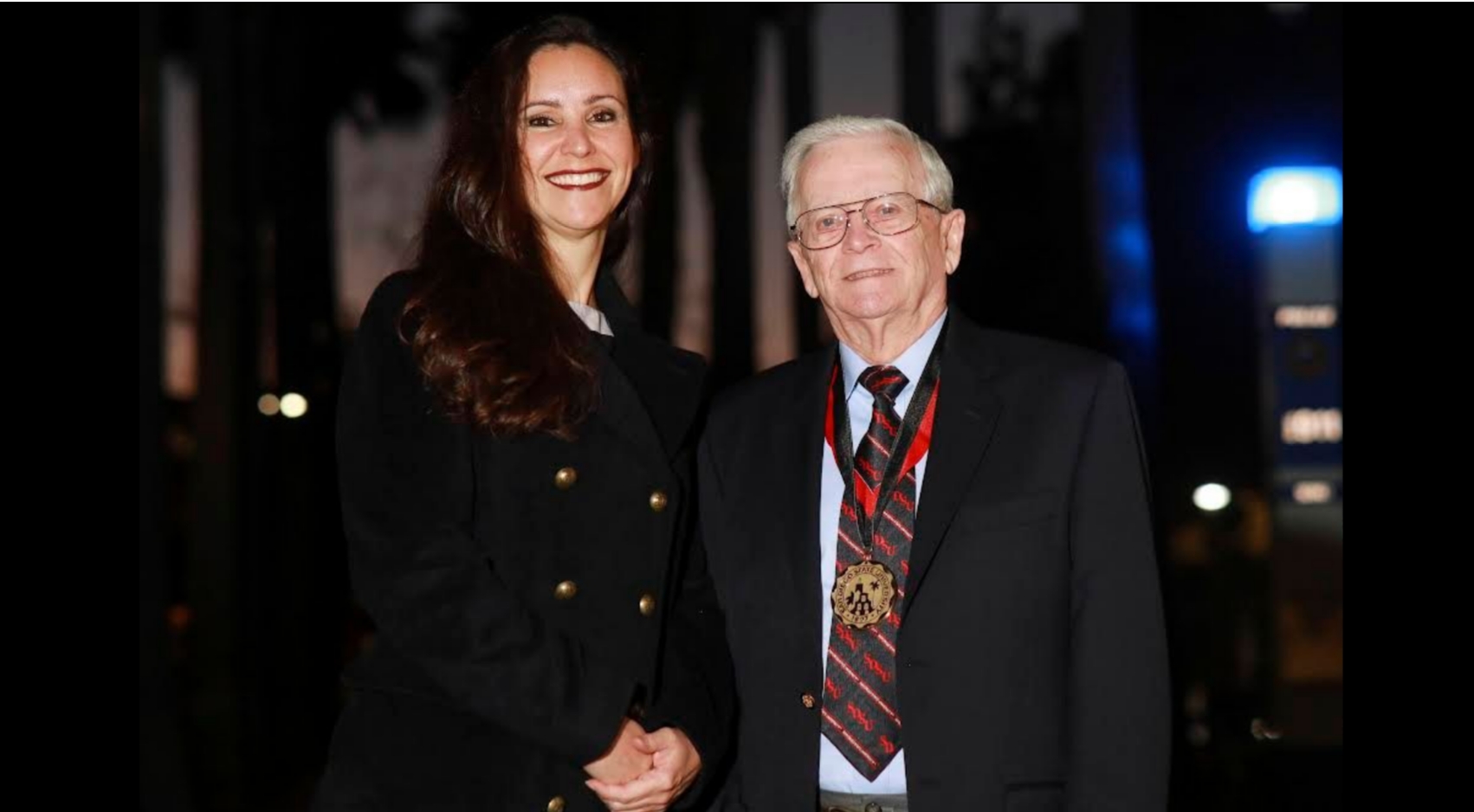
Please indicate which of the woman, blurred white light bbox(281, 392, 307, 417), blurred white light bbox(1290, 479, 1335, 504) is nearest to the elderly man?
the woman

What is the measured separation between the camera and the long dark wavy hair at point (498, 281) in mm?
2082

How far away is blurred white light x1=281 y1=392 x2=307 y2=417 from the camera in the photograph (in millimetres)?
6156

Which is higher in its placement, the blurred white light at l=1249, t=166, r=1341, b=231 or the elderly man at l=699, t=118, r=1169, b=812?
the blurred white light at l=1249, t=166, r=1341, b=231

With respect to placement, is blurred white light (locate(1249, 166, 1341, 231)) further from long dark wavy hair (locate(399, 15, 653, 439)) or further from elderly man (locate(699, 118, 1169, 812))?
long dark wavy hair (locate(399, 15, 653, 439))

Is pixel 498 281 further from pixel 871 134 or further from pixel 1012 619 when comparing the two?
pixel 1012 619

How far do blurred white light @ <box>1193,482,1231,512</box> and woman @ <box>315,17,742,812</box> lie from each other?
3969 mm

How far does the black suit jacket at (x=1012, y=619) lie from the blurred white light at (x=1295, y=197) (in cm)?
363

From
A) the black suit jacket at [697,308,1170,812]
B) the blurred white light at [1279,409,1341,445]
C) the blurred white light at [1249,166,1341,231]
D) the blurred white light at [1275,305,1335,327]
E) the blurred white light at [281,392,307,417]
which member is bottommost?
the black suit jacket at [697,308,1170,812]

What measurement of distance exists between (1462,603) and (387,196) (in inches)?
187

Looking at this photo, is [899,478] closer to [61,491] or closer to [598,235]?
[598,235]

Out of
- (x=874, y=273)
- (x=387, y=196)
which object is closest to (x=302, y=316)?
(x=387, y=196)

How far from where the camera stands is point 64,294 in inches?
90.0

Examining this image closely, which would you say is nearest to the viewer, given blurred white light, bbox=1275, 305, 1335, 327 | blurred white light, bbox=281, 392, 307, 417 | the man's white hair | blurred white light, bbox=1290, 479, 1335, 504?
the man's white hair

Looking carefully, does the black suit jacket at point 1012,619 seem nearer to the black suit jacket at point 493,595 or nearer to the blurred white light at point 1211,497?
the black suit jacket at point 493,595
